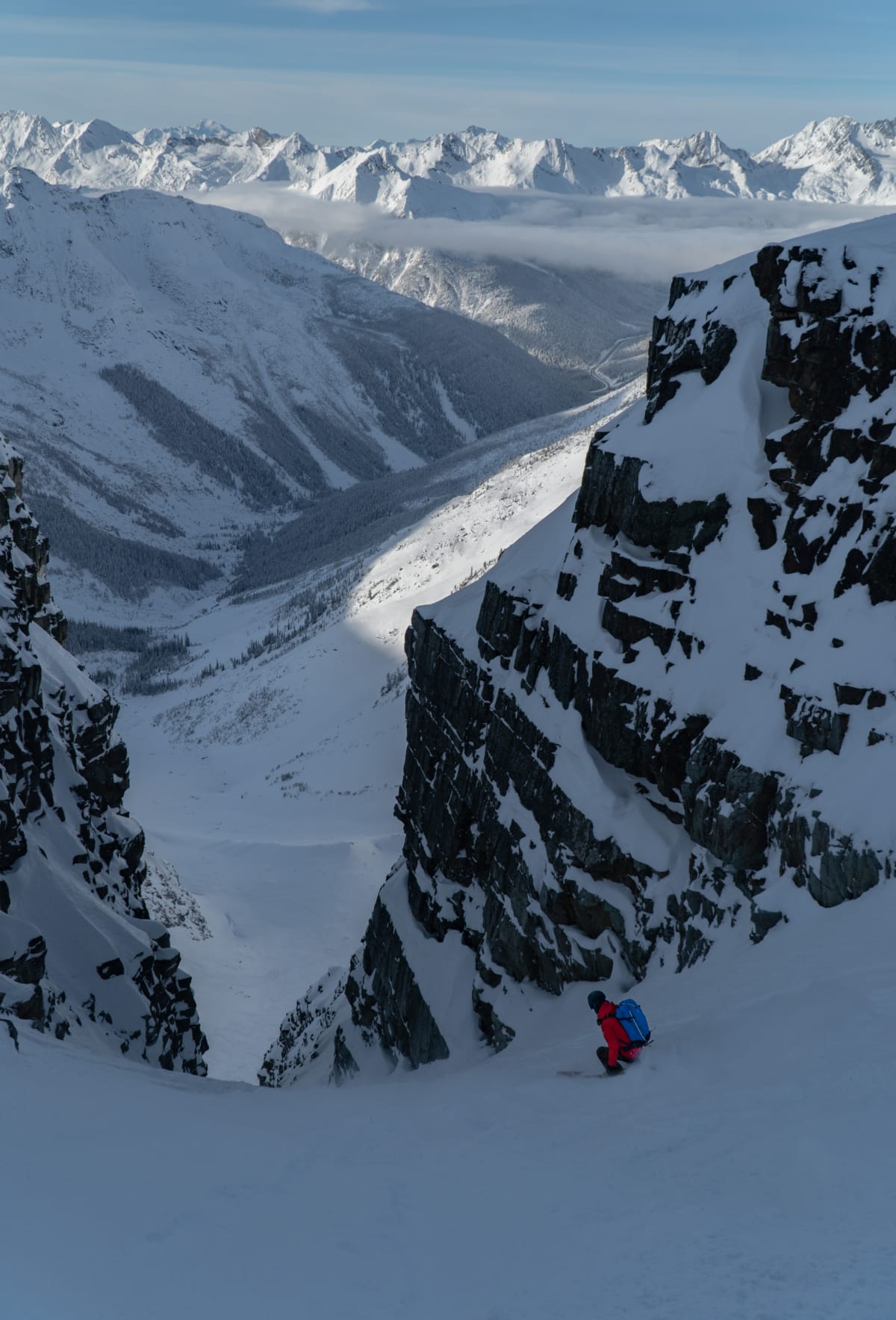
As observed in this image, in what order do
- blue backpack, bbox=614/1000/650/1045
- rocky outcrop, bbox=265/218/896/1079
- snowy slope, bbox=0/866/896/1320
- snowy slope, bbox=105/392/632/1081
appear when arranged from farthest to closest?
1. snowy slope, bbox=105/392/632/1081
2. rocky outcrop, bbox=265/218/896/1079
3. blue backpack, bbox=614/1000/650/1045
4. snowy slope, bbox=0/866/896/1320

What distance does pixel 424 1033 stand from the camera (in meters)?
33.8

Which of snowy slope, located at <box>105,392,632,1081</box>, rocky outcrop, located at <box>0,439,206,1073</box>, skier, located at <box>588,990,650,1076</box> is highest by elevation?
skier, located at <box>588,990,650,1076</box>

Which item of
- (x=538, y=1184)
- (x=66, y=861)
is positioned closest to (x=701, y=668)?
(x=538, y=1184)

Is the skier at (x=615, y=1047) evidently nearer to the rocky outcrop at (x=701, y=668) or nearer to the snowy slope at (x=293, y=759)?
the rocky outcrop at (x=701, y=668)

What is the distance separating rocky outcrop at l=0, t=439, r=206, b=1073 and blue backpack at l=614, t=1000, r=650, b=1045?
1914 centimetres

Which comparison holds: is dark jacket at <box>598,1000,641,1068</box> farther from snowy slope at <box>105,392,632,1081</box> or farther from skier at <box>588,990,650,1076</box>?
snowy slope at <box>105,392,632,1081</box>

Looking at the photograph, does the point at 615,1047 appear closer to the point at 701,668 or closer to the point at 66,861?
the point at 701,668

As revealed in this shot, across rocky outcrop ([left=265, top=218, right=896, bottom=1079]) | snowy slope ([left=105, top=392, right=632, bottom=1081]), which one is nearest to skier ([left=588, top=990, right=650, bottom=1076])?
rocky outcrop ([left=265, top=218, right=896, bottom=1079])

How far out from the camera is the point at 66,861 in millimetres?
41406

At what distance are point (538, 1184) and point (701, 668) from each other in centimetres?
1432

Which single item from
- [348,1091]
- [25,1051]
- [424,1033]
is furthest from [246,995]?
[25,1051]

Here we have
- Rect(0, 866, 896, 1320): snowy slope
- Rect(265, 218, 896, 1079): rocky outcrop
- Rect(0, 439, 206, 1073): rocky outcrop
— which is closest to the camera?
Rect(0, 866, 896, 1320): snowy slope

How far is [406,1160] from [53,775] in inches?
1296

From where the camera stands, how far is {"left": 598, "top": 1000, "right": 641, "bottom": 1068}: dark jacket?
16.2m
